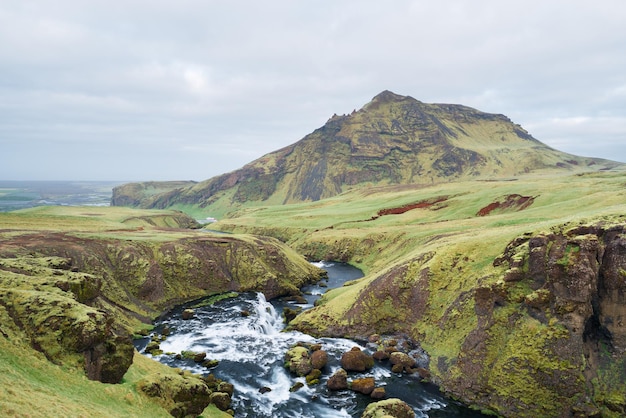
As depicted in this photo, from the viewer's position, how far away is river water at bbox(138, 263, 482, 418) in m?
38.2

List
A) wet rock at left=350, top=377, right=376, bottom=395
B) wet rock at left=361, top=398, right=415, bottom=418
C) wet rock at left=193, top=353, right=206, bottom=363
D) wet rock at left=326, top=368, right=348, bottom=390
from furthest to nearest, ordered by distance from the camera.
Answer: wet rock at left=193, top=353, right=206, bottom=363 < wet rock at left=326, top=368, right=348, bottom=390 < wet rock at left=350, top=377, right=376, bottom=395 < wet rock at left=361, top=398, right=415, bottom=418

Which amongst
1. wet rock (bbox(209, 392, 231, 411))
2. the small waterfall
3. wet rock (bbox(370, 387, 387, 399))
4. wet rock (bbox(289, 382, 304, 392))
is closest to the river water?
the small waterfall

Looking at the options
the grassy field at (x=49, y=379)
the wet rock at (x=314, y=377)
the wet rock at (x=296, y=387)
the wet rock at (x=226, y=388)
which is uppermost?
the grassy field at (x=49, y=379)

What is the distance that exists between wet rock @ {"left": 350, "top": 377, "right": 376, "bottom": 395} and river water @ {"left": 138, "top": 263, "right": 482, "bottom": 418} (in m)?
0.73

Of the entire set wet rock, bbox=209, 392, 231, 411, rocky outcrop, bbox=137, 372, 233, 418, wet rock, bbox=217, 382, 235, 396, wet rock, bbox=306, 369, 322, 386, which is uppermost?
rocky outcrop, bbox=137, 372, 233, 418

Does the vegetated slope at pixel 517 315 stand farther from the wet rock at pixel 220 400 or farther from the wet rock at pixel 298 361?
the wet rock at pixel 220 400

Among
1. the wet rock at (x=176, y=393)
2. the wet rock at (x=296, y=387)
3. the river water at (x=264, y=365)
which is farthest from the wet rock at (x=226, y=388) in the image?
the wet rock at (x=176, y=393)

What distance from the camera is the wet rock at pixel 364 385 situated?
133 ft

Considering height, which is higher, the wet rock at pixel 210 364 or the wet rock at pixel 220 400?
the wet rock at pixel 220 400

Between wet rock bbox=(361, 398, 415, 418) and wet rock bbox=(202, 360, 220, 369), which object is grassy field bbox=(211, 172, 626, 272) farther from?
wet rock bbox=(202, 360, 220, 369)

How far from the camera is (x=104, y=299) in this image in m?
59.6

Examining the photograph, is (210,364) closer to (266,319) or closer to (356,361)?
(356,361)

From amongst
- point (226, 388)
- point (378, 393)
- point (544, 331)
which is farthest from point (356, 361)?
point (544, 331)

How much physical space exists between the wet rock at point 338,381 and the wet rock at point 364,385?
913 mm
